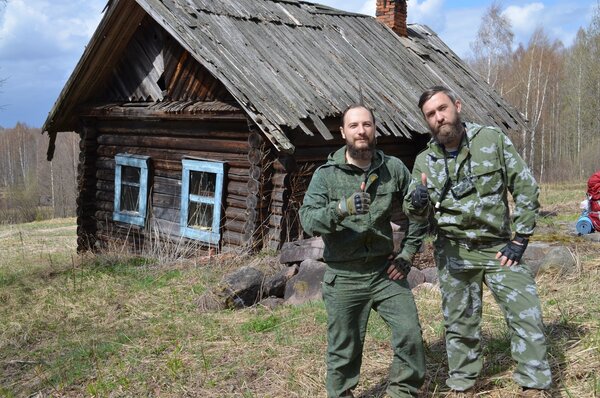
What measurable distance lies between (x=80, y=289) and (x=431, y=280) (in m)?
4.11

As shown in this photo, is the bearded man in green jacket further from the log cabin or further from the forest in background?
the forest in background

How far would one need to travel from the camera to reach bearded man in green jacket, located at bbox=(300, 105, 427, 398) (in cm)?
329

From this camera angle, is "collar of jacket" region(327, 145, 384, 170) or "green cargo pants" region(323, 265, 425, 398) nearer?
"green cargo pants" region(323, 265, 425, 398)

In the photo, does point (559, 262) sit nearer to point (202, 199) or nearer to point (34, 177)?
point (202, 199)

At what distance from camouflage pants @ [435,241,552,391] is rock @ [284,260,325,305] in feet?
9.24

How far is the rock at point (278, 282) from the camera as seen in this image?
652 cm

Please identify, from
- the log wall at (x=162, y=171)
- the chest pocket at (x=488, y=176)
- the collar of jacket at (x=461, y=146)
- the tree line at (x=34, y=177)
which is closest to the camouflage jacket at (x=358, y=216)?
the collar of jacket at (x=461, y=146)

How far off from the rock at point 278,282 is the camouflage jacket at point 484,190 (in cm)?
345

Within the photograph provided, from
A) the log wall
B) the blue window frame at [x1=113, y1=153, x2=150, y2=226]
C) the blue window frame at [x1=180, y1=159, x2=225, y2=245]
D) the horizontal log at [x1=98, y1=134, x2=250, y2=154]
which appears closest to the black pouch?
the log wall

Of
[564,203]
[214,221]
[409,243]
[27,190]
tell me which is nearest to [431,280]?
[409,243]

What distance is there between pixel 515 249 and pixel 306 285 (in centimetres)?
340

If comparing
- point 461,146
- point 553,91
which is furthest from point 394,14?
point 553,91

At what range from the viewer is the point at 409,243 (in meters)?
3.43

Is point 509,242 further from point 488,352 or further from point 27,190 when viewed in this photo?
point 27,190
